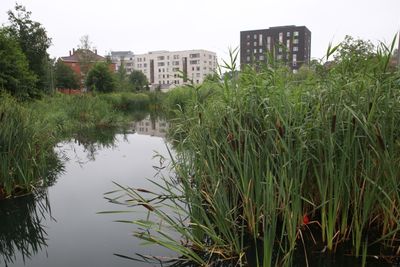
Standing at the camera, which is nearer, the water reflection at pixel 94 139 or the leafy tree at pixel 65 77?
the water reflection at pixel 94 139

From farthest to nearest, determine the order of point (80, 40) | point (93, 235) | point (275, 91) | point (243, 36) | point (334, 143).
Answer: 1. point (243, 36)
2. point (80, 40)
3. point (93, 235)
4. point (275, 91)
5. point (334, 143)

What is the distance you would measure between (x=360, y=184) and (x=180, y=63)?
281ft

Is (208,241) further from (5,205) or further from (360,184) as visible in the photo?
(5,205)

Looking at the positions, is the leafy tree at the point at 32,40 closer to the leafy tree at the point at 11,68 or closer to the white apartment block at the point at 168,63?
the leafy tree at the point at 11,68

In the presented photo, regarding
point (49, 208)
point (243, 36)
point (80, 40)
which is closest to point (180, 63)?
point (243, 36)

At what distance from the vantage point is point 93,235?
11.9 ft

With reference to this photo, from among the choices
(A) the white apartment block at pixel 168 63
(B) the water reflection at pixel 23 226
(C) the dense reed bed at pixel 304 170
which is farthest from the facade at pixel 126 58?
(C) the dense reed bed at pixel 304 170

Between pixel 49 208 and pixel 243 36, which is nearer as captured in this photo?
pixel 49 208

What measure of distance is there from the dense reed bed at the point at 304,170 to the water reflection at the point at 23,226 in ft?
4.65

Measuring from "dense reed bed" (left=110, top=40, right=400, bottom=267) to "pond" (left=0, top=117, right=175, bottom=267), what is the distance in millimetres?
761

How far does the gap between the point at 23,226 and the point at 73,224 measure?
23.0 inches

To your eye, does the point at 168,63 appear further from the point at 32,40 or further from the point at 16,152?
the point at 16,152

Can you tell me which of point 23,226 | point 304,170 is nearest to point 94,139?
point 23,226

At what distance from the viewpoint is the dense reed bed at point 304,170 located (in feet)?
8.28
